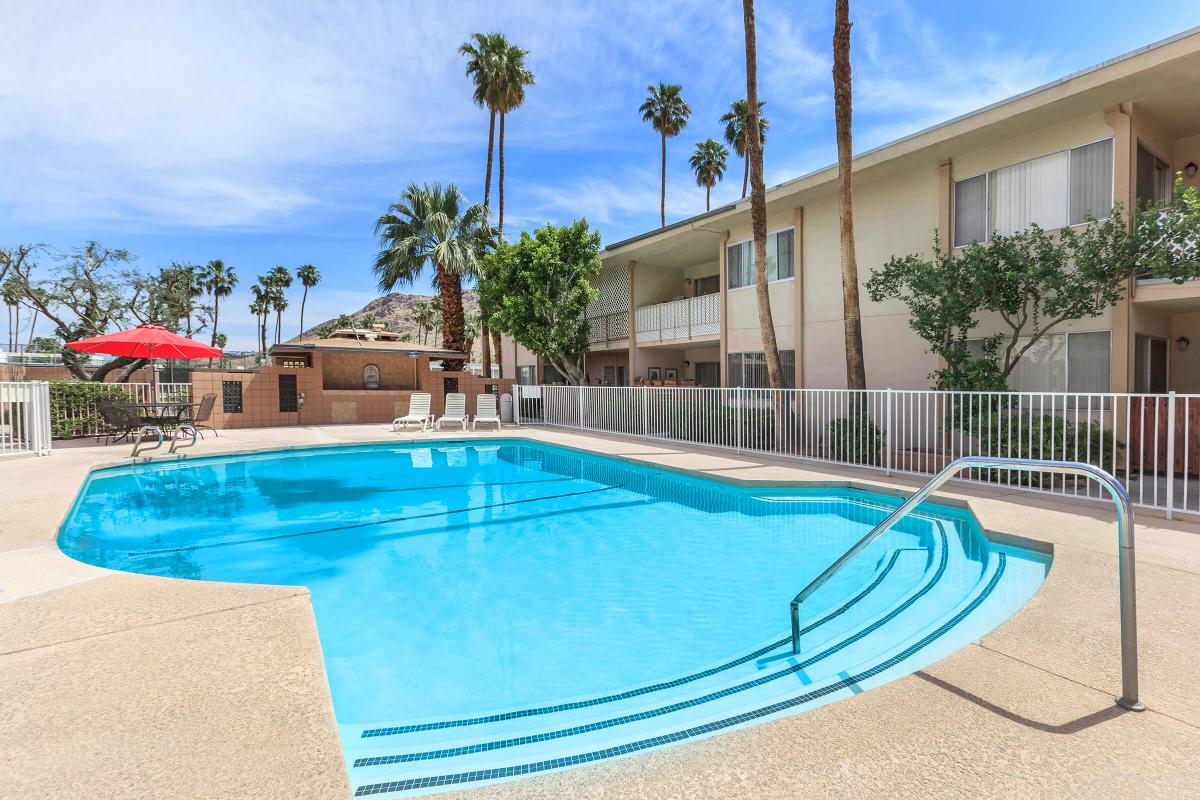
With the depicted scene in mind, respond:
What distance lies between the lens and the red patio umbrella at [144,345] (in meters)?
12.7

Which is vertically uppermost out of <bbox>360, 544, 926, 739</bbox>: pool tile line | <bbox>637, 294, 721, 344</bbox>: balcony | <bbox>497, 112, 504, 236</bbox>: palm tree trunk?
<bbox>497, 112, 504, 236</bbox>: palm tree trunk

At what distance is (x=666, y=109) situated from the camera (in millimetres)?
29891

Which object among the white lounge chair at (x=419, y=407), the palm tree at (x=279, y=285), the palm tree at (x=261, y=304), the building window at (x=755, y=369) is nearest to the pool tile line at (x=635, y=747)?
the building window at (x=755, y=369)

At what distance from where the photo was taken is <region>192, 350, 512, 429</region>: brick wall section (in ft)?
57.2

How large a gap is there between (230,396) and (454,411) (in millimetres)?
7219

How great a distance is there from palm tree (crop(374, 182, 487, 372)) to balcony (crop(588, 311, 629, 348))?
5250mm

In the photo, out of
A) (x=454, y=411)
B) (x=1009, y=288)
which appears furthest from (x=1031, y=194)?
(x=454, y=411)

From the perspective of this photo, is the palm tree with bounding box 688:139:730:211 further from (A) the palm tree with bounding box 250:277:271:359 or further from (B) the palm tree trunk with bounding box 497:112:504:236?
(A) the palm tree with bounding box 250:277:271:359

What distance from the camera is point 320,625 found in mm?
4160

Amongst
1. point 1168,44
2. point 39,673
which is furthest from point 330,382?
point 1168,44

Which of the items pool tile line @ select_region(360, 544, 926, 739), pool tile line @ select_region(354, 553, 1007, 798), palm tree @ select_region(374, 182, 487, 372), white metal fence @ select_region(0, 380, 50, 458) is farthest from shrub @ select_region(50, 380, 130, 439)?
pool tile line @ select_region(354, 553, 1007, 798)

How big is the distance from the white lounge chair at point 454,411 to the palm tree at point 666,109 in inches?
836

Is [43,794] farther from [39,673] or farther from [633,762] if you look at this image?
[633,762]

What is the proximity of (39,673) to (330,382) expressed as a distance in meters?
20.3
